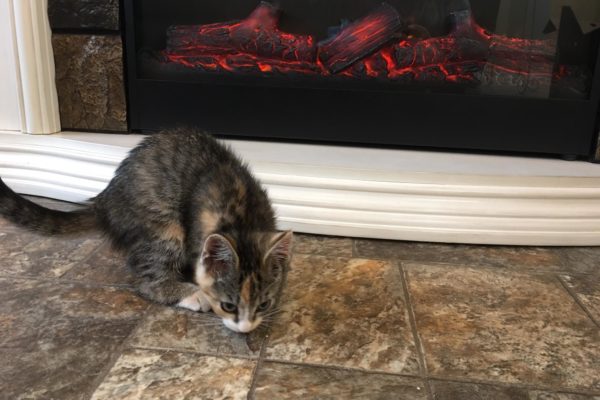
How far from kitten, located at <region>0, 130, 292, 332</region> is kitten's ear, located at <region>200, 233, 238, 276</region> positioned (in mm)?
12

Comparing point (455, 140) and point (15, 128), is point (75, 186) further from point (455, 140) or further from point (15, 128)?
point (455, 140)

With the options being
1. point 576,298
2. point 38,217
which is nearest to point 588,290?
point 576,298

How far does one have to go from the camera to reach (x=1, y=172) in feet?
7.45

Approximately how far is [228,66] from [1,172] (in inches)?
41.6

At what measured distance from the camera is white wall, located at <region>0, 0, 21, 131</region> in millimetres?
2090

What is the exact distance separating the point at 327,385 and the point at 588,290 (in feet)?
3.20

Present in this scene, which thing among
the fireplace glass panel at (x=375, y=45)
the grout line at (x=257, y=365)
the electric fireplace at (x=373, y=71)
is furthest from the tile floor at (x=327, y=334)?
the fireplace glass panel at (x=375, y=45)

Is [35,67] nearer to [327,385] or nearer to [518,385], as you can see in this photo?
[327,385]

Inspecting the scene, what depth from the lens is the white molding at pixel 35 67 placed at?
6.86ft

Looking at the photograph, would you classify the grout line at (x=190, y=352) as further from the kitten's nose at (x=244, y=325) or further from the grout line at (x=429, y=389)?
the grout line at (x=429, y=389)

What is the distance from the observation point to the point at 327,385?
1.19 metres

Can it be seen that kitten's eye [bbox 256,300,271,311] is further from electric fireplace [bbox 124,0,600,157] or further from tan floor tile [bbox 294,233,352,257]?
electric fireplace [bbox 124,0,600,157]

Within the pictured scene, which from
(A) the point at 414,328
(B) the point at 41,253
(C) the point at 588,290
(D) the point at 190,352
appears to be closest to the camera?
(D) the point at 190,352

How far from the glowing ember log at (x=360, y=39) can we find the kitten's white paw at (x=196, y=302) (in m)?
1.16
